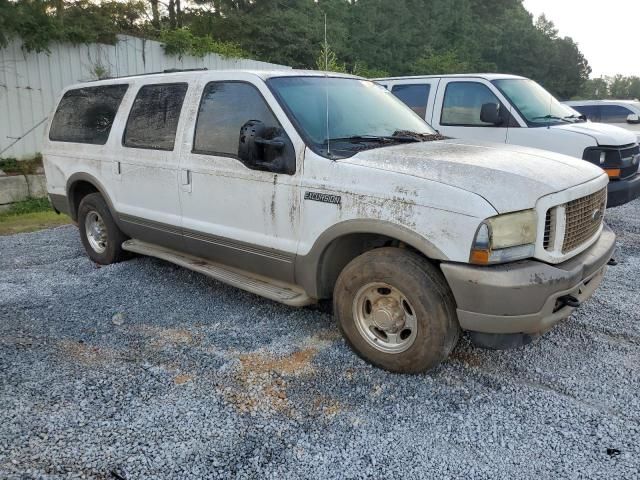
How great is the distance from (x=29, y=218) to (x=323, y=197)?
698cm

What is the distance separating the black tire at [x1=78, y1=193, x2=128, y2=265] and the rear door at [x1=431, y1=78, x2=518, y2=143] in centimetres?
463

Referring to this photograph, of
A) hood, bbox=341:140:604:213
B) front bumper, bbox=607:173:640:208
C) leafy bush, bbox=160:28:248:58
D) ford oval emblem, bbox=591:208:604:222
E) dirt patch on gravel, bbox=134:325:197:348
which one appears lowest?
dirt patch on gravel, bbox=134:325:197:348

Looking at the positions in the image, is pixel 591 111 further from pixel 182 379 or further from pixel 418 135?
pixel 182 379

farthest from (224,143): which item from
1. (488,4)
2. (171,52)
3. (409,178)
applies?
(488,4)

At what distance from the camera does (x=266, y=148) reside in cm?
379

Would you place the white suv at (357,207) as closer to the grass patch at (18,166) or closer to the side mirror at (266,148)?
the side mirror at (266,148)

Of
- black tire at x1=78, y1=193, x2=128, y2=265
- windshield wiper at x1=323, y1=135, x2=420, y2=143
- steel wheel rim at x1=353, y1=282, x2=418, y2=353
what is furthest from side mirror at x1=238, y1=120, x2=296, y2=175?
black tire at x1=78, y1=193, x2=128, y2=265

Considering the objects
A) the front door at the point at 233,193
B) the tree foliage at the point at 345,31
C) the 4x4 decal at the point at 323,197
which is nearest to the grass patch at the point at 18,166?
the tree foliage at the point at 345,31

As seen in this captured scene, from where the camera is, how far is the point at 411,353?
3377mm

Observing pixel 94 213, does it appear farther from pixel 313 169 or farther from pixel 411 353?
pixel 411 353

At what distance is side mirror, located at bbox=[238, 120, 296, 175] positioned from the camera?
12.2ft

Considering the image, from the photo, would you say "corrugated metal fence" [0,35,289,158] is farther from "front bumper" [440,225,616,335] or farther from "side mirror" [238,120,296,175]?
"front bumper" [440,225,616,335]

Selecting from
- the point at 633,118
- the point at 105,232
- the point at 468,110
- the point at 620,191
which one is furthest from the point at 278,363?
the point at 633,118

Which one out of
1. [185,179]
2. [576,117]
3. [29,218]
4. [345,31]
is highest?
[345,31]
